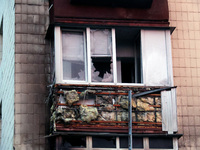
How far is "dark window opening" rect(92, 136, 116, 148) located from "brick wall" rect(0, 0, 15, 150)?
277 cm

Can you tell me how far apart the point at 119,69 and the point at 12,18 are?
3859mm

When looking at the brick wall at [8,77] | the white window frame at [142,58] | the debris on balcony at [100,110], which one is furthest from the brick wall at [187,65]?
the brick wall at [8,77]

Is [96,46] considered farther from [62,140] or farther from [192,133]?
[192,133]

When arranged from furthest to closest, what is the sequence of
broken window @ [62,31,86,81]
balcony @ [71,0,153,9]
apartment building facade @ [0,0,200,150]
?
balcony @ [71,0,153,9]
broken window @ [62,31,86,81]
apartment building facade @ [0,0,200,150]

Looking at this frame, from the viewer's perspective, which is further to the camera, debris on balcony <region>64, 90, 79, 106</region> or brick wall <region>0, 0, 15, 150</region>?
brick wall <region>0, 0, 15, 150</region>

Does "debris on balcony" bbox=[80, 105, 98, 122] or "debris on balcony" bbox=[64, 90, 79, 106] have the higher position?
"debris on balcony" bbox=[64, 90, 79, 106]

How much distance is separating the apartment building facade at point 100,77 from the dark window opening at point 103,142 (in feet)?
0.09

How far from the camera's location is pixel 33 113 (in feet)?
49.5

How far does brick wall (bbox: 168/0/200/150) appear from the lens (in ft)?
52.3

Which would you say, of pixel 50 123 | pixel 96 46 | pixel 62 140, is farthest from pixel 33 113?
pixel 96 46

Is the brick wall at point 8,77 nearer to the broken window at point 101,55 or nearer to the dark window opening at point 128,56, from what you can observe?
the broken window at point 101,55

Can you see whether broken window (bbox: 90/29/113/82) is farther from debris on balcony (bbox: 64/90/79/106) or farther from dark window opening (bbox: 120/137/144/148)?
dark window opening (bbox: 120/137/144/148)

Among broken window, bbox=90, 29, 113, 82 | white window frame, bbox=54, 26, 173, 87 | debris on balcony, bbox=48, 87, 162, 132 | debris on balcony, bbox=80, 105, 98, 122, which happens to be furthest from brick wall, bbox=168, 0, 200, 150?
debris on balcony, bbox=80, 105, 98, 122

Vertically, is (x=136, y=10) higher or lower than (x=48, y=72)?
higher
